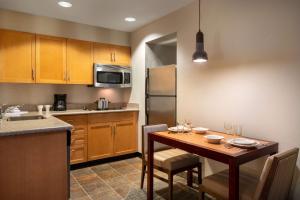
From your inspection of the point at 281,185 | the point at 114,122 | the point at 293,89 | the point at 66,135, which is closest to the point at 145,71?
the point at 114,122

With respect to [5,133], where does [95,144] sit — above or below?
below

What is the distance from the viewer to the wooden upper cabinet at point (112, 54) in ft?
12.7

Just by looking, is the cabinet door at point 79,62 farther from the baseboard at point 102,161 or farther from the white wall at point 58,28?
the baseboard at point 102,161

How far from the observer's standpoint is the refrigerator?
3.23 metres

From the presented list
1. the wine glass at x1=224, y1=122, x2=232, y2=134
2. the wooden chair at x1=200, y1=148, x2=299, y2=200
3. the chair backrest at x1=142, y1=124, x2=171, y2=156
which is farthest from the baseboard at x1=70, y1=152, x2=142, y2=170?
the wooden chair at x1=200, y1=148, x2=299, y2=200

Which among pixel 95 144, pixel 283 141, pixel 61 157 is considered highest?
pixel 283 141

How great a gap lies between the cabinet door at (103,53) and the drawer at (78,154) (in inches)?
61.0

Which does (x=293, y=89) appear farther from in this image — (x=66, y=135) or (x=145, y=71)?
(x=145, y=71)

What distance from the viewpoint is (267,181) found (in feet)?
4.54

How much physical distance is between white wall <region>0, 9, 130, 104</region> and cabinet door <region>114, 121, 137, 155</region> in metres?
0.72

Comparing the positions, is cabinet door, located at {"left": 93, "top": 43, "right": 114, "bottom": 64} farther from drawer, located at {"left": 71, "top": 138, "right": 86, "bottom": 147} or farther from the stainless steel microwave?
drawer, located at {"left": 71, "top": 138, "right": 86, "bottom": 147}

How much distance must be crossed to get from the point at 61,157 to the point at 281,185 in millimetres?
1880

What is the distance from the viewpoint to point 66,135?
2031mm

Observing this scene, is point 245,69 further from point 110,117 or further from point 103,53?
point 103,53
